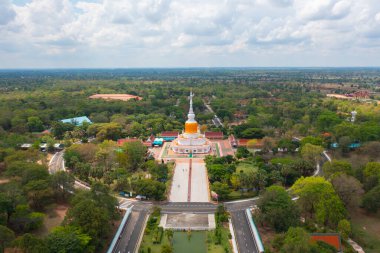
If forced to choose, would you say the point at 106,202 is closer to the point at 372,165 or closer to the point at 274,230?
the point at 274,230

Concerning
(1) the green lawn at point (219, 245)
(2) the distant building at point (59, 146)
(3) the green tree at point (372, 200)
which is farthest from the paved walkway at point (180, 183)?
(2) the distant building at point (59, 146)

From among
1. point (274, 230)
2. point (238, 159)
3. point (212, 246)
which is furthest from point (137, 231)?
point (238, 159)

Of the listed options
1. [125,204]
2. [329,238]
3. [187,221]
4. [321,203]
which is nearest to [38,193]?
[125,204]

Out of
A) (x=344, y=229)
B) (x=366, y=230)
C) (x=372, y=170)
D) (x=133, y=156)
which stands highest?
(x=372, y=170)

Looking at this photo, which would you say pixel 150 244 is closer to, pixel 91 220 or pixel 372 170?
pixel 91 220

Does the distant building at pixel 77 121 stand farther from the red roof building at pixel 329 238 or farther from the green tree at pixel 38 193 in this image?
the red roof building at pixel 329 238
